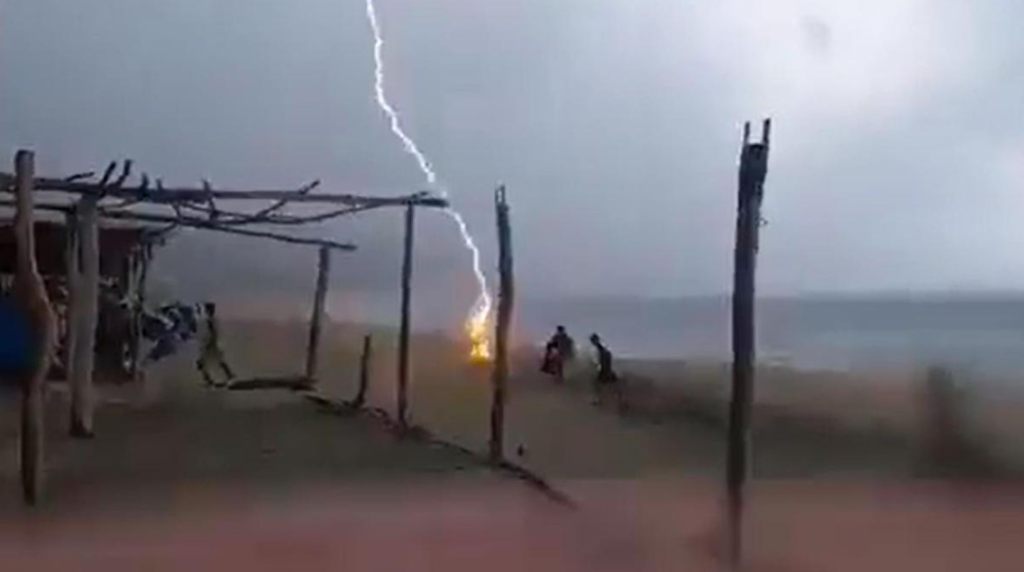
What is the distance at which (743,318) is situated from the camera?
29.7 feet

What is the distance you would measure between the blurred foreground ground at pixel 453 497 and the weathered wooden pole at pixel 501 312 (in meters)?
0.47

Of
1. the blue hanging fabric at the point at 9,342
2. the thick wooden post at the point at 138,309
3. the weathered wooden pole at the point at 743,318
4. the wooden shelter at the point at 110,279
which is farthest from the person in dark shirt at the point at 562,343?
the weathered wooden pole at the point at 743,318

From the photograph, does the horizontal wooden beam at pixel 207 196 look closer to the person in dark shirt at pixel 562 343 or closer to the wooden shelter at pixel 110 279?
the wooden shelter at pixel 110 279

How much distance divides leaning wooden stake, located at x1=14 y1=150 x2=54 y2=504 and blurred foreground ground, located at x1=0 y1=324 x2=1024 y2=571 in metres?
0.32

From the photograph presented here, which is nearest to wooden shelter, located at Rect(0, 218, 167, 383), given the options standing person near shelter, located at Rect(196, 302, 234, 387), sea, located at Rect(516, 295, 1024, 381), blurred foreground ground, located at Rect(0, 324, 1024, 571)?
blurred foreground ground, located at Rect(0, 324, 1024, 571)

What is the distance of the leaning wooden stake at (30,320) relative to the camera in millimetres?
9797

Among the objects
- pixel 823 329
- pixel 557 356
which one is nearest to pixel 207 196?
pixel 557 356

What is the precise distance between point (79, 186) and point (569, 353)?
17774 millimetres

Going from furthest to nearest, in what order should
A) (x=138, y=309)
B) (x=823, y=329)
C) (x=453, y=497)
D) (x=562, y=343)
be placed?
(x=823, y=329) < (x=562, y=343) < (x=138, y=309) < (x=453, y=497)

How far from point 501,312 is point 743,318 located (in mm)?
4172

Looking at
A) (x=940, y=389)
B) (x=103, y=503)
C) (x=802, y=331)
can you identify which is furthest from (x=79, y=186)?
(x=802, y=331)

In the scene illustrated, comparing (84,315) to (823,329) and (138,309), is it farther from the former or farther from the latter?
(823,329)

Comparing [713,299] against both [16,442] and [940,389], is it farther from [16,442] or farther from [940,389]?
[16,442]

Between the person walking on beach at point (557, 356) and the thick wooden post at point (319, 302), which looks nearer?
the thick wooden post at point (319, 302)
